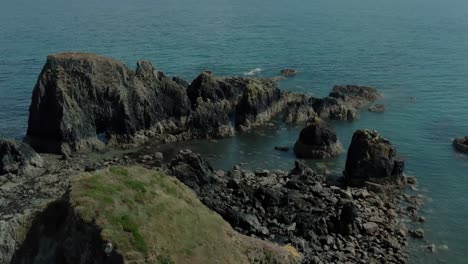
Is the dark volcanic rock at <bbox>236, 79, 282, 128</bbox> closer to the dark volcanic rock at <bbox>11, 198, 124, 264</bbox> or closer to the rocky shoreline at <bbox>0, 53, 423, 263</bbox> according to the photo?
the rocky shoreline at <bbox>0, 53, 423, 263</bbox>

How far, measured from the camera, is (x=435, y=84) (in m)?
113

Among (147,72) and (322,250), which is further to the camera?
(147,72)

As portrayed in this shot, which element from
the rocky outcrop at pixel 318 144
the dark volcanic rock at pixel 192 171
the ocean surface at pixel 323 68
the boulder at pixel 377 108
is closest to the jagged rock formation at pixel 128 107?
the ocean surface at pixel 323 68

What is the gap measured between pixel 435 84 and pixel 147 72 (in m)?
64.6

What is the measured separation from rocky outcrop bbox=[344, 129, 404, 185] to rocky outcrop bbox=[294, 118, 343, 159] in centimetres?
728

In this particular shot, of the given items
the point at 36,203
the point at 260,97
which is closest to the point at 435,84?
the point at 260,97

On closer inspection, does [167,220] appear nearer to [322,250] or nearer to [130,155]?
[322,250]

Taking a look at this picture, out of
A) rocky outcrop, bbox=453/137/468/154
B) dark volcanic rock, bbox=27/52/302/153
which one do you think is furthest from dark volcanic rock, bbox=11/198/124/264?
rocky outcrop, bbox=453/137/468/154

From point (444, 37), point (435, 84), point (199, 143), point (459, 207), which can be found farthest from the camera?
point (444, 37)

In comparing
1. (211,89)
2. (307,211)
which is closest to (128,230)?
(307,211)

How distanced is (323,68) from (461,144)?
52.8 m

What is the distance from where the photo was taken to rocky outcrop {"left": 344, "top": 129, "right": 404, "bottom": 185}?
62.6 m

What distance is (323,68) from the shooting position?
12469 centimetres

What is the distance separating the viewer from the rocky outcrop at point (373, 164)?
62594 millimetres
